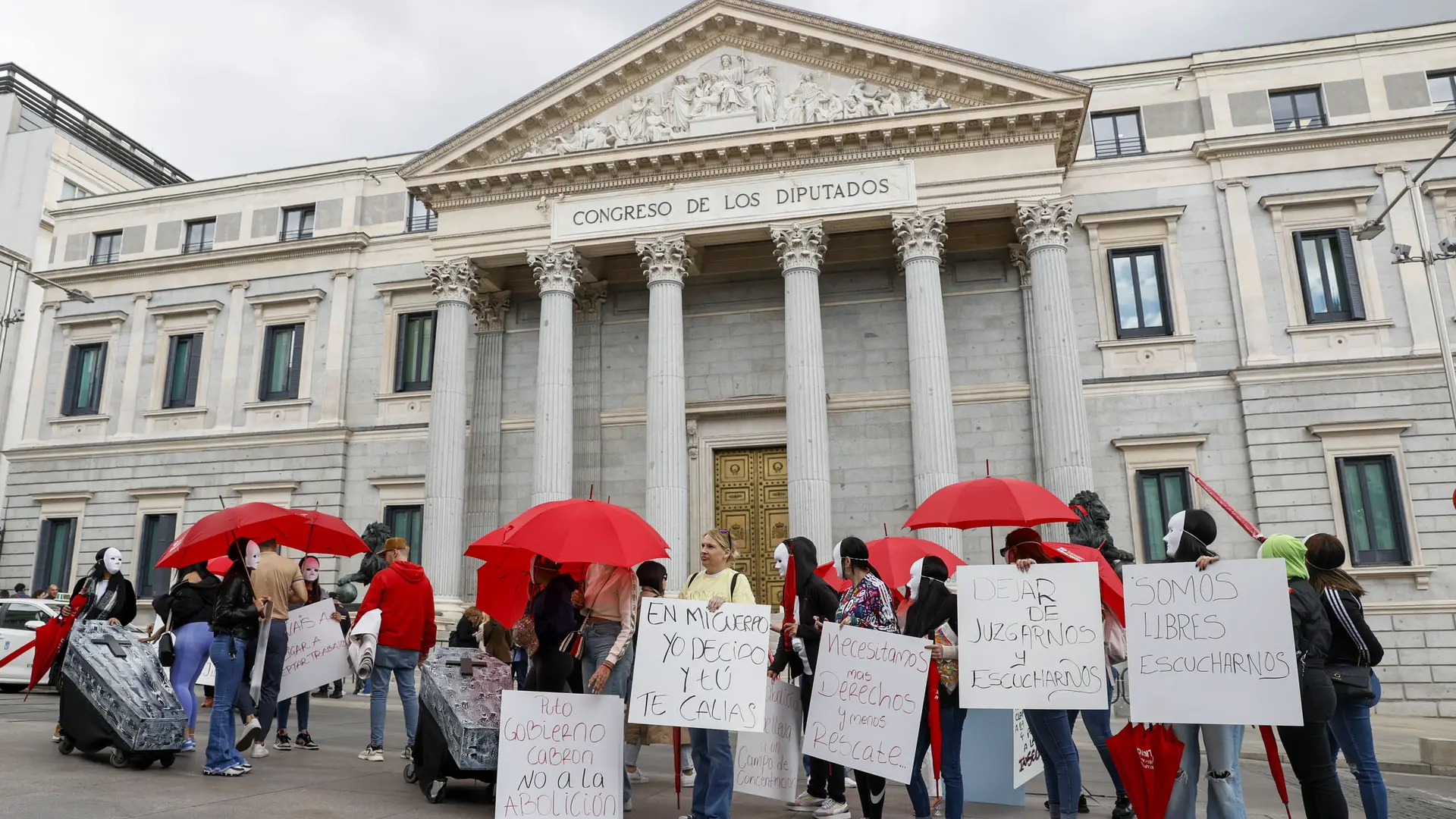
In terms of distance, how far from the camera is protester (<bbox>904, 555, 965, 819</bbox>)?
22.5ft

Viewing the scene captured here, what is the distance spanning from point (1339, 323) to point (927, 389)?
9706 millimetres

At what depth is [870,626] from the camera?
7121 mm

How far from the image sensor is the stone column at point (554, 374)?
69.9 feet

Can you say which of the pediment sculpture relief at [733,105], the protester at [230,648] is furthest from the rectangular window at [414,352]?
the protester at [230,648]

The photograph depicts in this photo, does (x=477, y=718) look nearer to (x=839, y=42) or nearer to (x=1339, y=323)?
(x=839, y=42)

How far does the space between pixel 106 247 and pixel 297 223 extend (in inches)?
283

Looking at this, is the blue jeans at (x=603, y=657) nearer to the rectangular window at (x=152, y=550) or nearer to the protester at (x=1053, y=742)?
the protester at (x=1053, y=742)

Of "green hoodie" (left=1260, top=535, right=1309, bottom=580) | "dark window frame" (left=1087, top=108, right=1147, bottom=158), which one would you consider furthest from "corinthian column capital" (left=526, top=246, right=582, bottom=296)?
"green hoodie" (left=1260, top=535, right=1309, bottom=580)

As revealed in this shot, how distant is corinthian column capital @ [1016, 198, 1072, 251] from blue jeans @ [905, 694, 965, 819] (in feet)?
51.0

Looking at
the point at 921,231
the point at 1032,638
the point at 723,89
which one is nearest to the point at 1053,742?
the point at 1032,638

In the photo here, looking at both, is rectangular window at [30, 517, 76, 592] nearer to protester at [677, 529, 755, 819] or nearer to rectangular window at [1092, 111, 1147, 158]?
protester at [677, 529, 755, 819]

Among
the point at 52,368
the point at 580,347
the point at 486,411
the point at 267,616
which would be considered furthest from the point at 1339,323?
the point at 52,368

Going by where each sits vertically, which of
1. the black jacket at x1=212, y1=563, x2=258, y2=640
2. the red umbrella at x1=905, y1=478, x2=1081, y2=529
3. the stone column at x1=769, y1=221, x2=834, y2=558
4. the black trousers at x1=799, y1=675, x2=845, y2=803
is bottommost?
the black trousers at x1=799, y1=675, x2=845, y2=803

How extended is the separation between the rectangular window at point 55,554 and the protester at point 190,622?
955 inches
